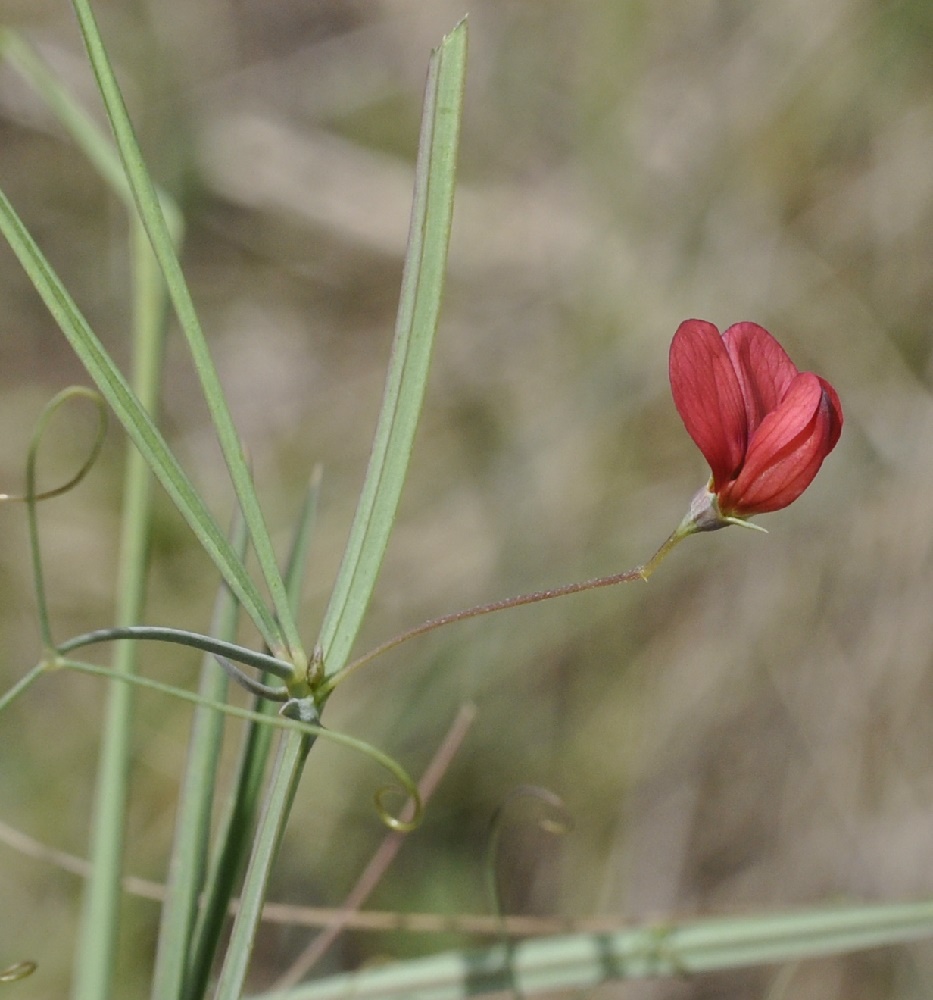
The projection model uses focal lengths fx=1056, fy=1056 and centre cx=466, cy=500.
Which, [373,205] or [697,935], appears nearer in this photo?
[697,935]

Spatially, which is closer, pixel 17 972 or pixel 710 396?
pixel 710 396

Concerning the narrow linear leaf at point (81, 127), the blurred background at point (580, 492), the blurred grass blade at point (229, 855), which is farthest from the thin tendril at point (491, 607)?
the blurred background at point (580, 492)

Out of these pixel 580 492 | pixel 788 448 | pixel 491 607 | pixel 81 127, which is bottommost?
pixel 491 607

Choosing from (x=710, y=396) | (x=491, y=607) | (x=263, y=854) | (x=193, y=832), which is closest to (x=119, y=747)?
(x=193, y=832)

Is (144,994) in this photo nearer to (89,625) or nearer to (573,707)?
(89,625)

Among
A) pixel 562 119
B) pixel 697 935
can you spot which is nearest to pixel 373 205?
pixel 562 119

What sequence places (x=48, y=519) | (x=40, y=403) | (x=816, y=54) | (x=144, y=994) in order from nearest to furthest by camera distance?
(x=144, y=994)
(x=816, y=54)
(x=48, y=519)
(x=40, y=403)

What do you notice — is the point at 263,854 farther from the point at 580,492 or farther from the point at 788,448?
the point at 580,492
